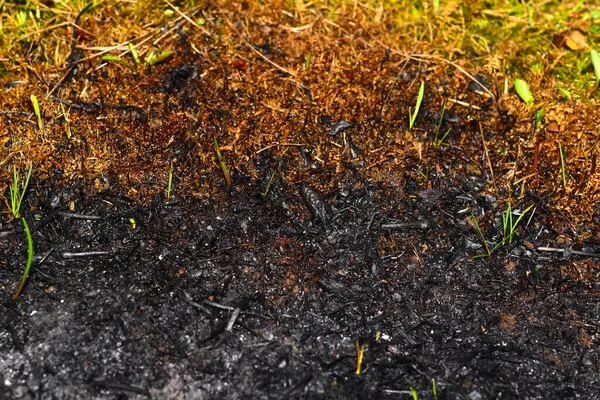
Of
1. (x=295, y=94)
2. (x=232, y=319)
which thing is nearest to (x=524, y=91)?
(x=295, y=94)

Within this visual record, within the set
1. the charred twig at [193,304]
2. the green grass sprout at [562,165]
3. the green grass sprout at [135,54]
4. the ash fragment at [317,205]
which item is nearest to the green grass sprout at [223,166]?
the ash fragment at [317,205]

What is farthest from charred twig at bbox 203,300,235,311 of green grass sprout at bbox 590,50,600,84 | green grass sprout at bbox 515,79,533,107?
green grass sprout at bbox 590,50,600,84

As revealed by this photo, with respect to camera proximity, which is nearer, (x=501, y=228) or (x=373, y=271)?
(x=373, y=271)

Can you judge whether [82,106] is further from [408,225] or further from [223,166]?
[408,225]

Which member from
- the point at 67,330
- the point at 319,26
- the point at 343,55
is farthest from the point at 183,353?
the point at 319,26

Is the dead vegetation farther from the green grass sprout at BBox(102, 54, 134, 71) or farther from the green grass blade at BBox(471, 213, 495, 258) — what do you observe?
the green grass blade at BBox(471, 213, 495, 258)

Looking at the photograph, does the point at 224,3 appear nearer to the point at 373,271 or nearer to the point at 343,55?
the point at 343,55
